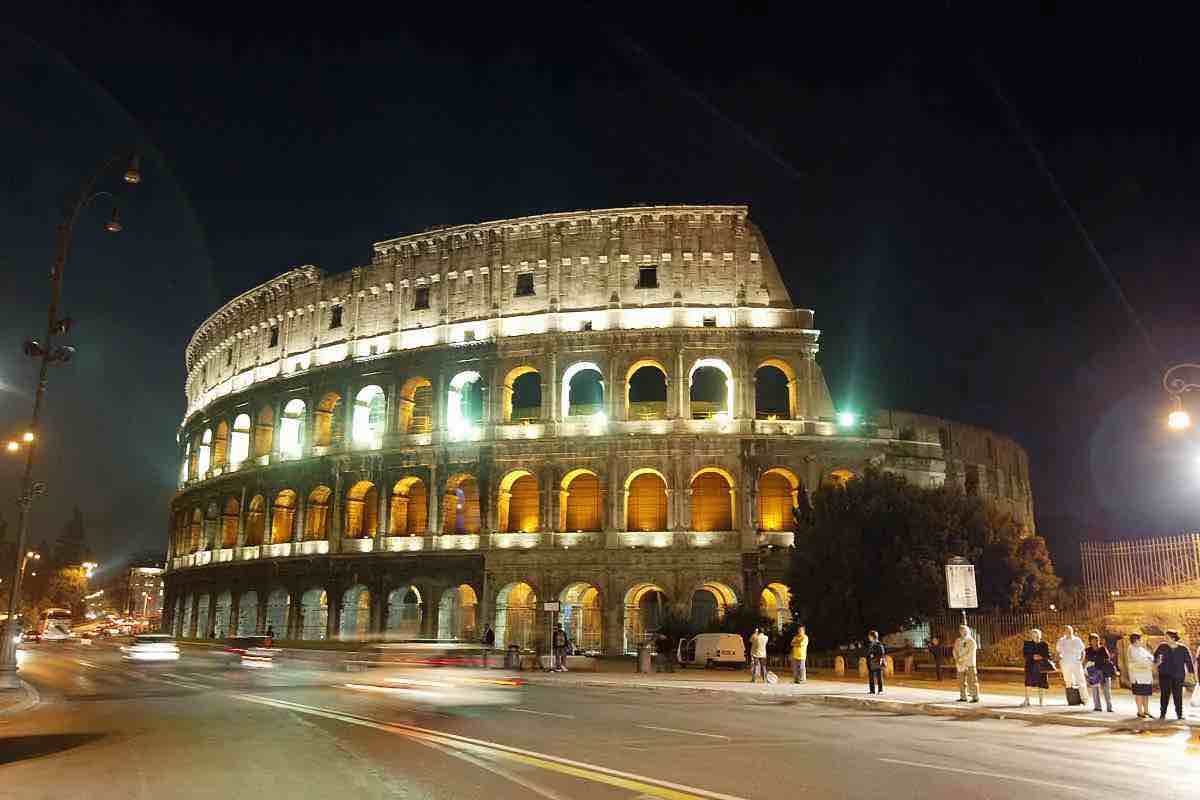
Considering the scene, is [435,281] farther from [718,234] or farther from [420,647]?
[420,647]

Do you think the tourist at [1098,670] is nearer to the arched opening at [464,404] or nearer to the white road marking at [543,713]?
the white road marking at [543,713]

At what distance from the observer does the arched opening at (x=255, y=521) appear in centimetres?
4616

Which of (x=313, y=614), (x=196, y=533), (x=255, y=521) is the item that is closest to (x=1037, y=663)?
(x=313, y=614)

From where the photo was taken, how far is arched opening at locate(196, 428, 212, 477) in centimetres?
5138

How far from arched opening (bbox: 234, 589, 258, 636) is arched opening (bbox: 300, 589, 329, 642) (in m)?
3.77

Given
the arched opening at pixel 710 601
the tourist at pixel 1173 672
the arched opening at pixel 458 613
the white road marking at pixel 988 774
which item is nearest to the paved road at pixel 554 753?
the white road marking at pixel 988 774

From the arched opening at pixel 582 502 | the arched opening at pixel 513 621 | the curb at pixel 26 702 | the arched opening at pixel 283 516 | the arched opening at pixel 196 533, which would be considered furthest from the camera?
the arched opening at pixel 196 533

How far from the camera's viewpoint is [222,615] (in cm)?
4678

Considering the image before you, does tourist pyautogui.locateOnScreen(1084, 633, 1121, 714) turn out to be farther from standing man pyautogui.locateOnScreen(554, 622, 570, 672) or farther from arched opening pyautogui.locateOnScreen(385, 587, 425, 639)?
arched opening pyautogui.locateOnScreen(385, 587, 425, 639)

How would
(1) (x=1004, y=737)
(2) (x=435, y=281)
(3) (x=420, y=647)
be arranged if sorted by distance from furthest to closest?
(2) (x=435, y=281) → (3) (x=420, y=647) → (1) (x=1004, y=737)

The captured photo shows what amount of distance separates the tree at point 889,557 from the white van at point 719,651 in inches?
87.3

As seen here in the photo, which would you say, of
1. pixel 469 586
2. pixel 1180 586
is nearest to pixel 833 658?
pixel 1180 586

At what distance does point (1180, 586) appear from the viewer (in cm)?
2130

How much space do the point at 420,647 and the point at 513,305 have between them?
17.0 metres
